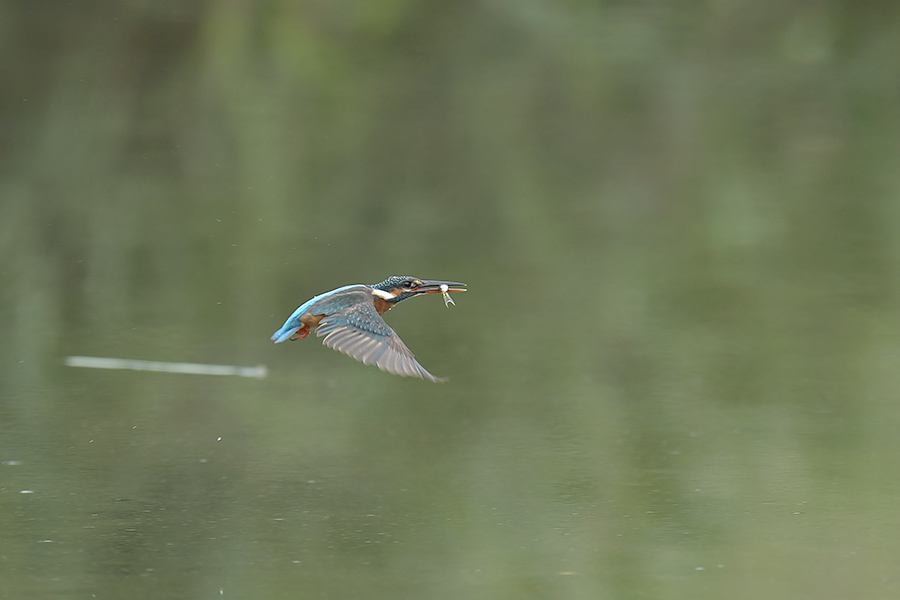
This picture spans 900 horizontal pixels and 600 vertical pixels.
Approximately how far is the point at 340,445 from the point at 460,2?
21.7 feet

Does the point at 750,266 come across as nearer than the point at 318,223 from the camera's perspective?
Yes

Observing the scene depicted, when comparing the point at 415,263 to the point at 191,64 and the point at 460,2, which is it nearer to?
the point at 191,64

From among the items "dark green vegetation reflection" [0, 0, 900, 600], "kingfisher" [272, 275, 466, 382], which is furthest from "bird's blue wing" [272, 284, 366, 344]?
"dark green vegetation reflection" [0, 0, 900, 600]

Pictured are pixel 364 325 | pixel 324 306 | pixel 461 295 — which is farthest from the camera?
pixel 461 295

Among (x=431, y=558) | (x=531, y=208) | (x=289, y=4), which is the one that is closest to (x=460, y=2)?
(x=289, y=4)

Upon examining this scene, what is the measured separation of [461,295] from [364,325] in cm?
205

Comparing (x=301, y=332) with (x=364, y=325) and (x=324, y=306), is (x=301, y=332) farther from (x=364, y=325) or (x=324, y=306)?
(x=364, y=325)

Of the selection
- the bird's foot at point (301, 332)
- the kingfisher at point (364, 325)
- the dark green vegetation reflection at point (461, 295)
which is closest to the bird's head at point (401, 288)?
the kingfisher at point (364, 325)

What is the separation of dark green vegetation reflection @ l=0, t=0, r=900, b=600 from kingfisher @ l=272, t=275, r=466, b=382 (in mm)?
482

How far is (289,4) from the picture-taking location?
376 inches

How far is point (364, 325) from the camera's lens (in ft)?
10.8

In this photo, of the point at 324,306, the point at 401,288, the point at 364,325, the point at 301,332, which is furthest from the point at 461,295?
the point at 364,325

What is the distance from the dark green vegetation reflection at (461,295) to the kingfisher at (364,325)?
0.48 metres

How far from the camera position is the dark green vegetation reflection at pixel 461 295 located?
3.38 m
